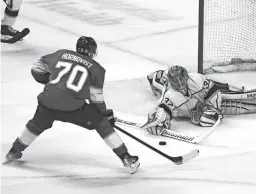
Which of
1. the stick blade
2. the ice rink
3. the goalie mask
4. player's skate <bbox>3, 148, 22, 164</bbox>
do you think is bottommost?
the ice rink

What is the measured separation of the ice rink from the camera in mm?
5262

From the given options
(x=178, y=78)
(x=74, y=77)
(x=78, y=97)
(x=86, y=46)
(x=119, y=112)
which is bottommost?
(x=119, y=112)

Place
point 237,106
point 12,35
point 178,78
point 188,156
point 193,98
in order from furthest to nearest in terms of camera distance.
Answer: point 12,35 → point 237,106 → point 193,98 → point 178,78 → point 188,156

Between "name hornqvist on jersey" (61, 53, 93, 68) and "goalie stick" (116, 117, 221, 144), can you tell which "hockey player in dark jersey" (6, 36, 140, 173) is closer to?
"name hornqvist on jersey" (61, 53, 93, 68)

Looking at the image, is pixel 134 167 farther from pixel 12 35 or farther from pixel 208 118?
pixel 12 35

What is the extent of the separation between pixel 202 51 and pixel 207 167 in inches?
80.0

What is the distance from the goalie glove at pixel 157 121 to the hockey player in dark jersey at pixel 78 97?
2.39ft

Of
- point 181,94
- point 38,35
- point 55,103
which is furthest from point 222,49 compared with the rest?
point 55,103

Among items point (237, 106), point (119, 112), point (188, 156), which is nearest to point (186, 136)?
point (188, 156)

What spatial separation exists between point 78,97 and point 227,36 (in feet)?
9.95

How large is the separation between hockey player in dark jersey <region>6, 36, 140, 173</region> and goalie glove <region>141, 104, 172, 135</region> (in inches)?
28.6

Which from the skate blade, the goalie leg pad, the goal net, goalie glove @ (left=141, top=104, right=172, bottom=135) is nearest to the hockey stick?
the skate blade

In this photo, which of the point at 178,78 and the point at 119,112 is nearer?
the point at 178,78

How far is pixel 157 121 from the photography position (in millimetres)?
6027
